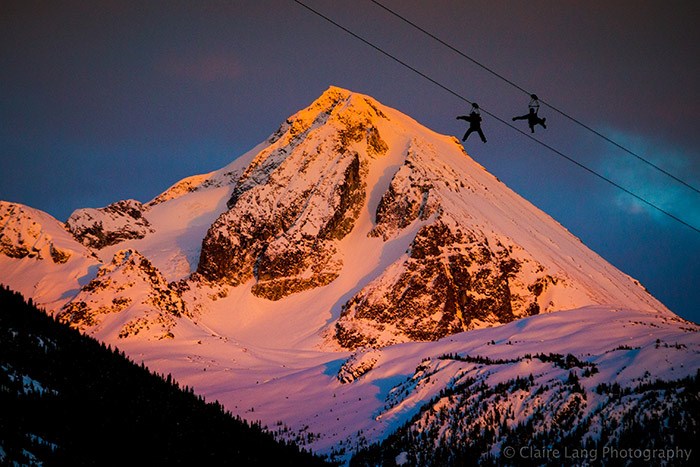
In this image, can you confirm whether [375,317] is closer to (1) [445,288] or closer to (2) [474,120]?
(1) [445,288]

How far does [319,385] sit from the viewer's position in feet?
229

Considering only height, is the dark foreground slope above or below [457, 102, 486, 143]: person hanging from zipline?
below

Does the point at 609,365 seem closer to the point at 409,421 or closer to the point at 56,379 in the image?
the point at 409,421

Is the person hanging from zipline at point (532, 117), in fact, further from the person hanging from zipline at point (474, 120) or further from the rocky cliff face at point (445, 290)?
the rocky cliff face at point (445, 290)

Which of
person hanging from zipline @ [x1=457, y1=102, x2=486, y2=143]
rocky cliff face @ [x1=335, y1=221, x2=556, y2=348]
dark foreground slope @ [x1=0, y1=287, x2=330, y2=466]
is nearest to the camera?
dark foreground slope @ [x1=0, y1=287, x2=330, y2=466]

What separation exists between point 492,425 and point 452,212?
501ft

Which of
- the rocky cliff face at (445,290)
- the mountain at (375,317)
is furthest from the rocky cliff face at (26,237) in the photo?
the rocky cliff face at (445,290)

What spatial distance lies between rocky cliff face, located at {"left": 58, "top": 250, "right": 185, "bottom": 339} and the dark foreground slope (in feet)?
325

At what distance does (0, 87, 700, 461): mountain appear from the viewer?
4281 centimetres

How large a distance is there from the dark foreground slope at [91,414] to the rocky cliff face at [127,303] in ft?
325

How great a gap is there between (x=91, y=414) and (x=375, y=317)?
446 feet

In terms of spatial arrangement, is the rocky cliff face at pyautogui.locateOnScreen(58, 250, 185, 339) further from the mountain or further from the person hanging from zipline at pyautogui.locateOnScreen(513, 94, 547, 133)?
the person hanging from zipline at pyautogui.locateOnScreen(513, 94, 547, 133)

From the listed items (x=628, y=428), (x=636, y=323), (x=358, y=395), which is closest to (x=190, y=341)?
(x=358, y=395)

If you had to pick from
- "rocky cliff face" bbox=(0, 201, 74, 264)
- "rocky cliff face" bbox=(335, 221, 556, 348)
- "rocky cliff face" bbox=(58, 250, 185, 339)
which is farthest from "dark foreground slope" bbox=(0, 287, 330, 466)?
"rocky cliff face" bbox=(0, 201, 74, 264)
